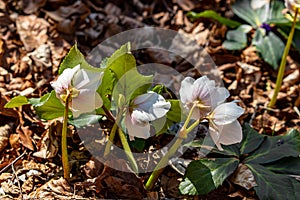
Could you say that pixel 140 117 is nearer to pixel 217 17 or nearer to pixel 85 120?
pixel 85 120

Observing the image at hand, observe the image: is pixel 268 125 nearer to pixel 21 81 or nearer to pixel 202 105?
pixel 202 105

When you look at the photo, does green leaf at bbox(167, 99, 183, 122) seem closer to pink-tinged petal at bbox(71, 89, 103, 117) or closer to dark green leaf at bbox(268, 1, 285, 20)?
pink-tinged petal at bbox(71, 89, 103, 117)

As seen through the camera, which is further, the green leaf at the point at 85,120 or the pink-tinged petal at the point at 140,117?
the green leaf at the point at 85,120

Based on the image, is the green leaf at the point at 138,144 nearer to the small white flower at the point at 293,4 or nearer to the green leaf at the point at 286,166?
the green leaf at the point at 286,166

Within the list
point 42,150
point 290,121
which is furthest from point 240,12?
point 42,150

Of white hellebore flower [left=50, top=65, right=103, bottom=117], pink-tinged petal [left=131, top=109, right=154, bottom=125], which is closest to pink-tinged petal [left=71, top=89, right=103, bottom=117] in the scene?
white hellebore flower [left=50, top=65, right=103, bottom=117]

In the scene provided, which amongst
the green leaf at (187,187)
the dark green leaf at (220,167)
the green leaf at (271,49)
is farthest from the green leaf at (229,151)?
the green leaf at (271,49)

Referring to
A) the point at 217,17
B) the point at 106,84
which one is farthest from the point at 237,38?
the point at 106,84
